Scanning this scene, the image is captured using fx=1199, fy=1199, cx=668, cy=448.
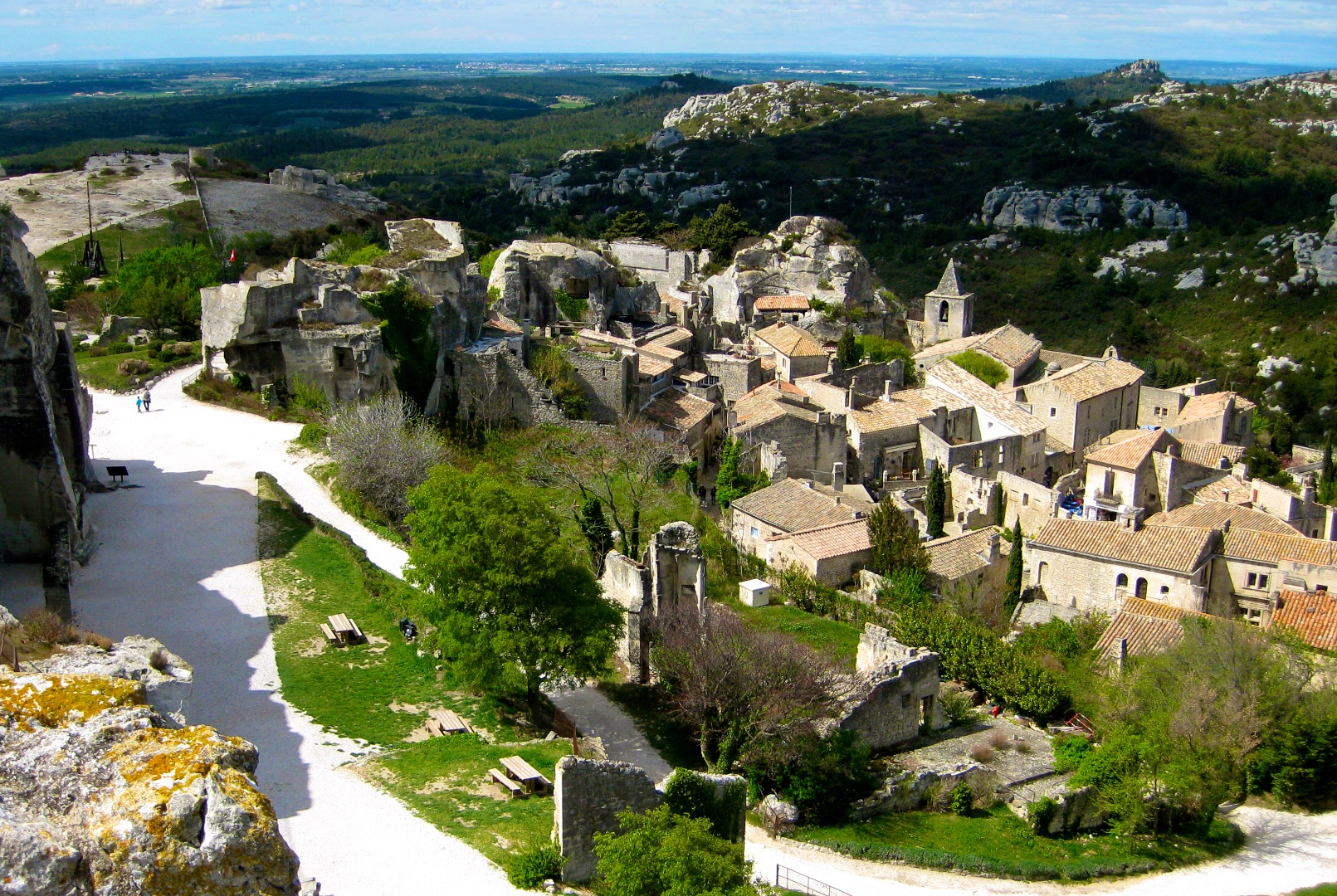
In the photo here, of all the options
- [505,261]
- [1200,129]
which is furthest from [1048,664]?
[1200,129]

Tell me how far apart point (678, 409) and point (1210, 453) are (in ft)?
59.0

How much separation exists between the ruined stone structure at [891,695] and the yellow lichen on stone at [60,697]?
1370 centimetres

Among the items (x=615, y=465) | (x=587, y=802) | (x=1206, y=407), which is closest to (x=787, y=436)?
(x=615, y=465)

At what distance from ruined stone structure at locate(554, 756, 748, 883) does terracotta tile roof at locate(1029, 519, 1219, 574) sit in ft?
A: 61.8

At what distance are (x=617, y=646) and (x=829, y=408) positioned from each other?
60.7 ft

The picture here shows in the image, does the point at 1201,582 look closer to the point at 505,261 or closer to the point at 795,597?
the point at 795,597

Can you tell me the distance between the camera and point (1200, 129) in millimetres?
119250

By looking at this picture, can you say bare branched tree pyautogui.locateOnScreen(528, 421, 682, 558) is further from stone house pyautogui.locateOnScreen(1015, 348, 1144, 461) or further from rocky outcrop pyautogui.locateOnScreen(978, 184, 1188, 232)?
rocky outcrop pyautogui.locateOnScreen(978, 184, 1188, 232)

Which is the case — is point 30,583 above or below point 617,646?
above

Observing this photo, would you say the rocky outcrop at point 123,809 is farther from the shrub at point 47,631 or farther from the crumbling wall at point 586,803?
the crumbling wall at point 586,803

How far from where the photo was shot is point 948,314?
173 feet

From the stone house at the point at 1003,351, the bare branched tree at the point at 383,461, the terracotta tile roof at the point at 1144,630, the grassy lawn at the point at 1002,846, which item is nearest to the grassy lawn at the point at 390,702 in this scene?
the bare branched tree at the point at 383,461

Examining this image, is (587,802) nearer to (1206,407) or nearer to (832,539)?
(832,539)

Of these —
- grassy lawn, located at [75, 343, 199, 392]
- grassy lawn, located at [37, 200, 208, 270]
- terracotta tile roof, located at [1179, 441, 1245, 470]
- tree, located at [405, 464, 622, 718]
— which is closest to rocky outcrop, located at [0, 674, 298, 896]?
tree, located at [405, 464, 622, 718]
